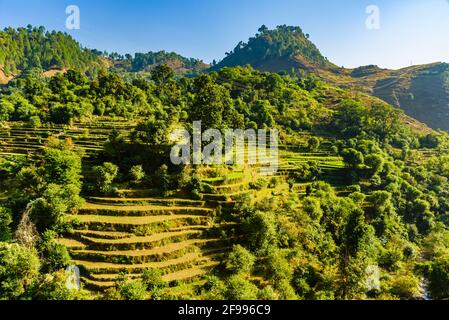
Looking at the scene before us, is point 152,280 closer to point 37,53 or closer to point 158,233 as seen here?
point 158,233

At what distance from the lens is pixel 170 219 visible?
20766 mm

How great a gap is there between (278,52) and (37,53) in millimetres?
101903

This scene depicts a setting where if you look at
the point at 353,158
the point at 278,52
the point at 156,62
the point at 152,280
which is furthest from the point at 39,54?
the point at 152,280

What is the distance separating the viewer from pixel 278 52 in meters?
146

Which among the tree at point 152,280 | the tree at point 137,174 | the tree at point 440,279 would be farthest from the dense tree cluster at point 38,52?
the tree at point 440,279

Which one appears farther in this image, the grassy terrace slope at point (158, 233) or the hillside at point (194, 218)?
the grassy terrace slope at point (158, 233)

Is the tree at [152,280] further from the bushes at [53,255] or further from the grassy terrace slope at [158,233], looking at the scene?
the bushes at [53,255]

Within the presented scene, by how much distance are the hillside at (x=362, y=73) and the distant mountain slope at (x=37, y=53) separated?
7852 cm

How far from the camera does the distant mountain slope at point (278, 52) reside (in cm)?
13788

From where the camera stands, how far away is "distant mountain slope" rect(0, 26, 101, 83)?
316 feet

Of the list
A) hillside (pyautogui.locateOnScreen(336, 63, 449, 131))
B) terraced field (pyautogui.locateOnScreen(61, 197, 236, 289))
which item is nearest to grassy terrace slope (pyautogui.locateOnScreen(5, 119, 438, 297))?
terraced field (pyautogui.locateOnScreen(61, 197, 236, 289))

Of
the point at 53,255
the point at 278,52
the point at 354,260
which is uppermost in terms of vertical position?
the point at 278,52

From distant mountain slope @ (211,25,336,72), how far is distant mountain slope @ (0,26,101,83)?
244ft
